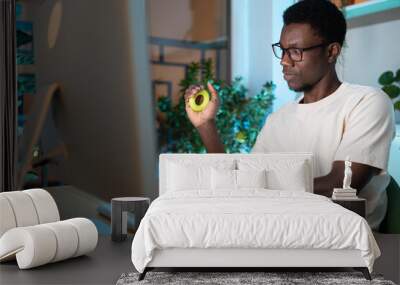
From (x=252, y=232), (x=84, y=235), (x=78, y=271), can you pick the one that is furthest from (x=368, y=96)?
(x=78, y=271)

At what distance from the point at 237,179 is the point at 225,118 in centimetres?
193

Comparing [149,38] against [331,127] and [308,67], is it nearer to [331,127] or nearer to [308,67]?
[308,67]

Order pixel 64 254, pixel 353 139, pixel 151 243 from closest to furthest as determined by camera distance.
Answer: pixel 151 243, pixel 64 254, pixel 353 139

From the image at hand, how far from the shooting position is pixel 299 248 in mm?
3537

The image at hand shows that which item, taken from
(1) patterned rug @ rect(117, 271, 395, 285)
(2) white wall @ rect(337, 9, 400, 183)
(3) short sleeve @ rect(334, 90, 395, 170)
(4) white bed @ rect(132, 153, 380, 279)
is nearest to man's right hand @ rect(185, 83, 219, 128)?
(3) short sleeve @ rect(334, 90, 395, 170)

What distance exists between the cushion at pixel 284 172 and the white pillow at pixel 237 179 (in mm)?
100

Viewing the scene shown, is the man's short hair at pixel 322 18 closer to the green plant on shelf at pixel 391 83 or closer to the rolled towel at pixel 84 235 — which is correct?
the green plant on shelf at pixel 391 83

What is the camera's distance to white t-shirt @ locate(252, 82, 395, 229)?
4.79m

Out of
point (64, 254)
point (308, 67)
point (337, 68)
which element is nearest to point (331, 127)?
point (308, 67)

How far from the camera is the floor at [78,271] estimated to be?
3.61m

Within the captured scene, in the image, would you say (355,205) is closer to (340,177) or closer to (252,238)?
(340,177)

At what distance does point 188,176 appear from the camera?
4695mm

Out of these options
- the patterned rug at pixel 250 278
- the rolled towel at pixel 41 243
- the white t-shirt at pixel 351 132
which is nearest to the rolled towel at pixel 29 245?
the rolled towel at pixel 41 243

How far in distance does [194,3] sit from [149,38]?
0.63m
